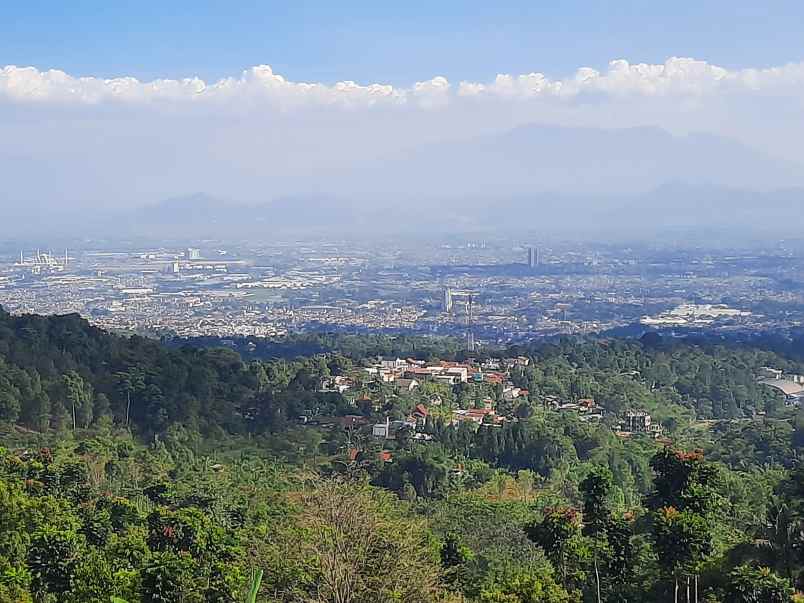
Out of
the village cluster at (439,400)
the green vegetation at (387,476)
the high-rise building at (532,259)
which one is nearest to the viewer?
the green vegetation at (387,476)

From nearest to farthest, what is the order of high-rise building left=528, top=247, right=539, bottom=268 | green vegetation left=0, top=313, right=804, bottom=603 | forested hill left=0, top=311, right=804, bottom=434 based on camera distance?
green vegetation left=0, top=313, right=804, bottom=603, forested hill left=0, top=311, right=804, bottom=434, high-rise building left=528, top=247, right=539, bottom=268

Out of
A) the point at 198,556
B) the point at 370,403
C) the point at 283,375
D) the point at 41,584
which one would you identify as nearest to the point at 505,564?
the point at 198,556

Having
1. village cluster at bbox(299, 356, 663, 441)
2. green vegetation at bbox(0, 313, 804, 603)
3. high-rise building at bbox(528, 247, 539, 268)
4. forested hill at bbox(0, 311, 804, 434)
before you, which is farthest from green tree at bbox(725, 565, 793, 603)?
high-rise building at bbox(528, 247, 539, 268)

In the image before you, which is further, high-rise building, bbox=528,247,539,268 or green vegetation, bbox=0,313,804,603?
high-rise building, bbox=528,247,539,268

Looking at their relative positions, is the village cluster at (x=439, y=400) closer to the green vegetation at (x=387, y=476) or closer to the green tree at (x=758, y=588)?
the green vegetation at (x=387, y=476)

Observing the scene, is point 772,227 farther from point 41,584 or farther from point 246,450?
point 41,584

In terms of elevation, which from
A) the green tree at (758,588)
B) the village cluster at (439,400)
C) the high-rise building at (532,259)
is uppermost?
the green tree at (758,588)

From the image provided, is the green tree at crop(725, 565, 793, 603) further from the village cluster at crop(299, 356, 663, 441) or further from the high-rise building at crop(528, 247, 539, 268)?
the high-rise building at crop(528, 247, 539, 268)

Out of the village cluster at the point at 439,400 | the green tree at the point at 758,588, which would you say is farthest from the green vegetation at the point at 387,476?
the village cluster at the point at 439,400
